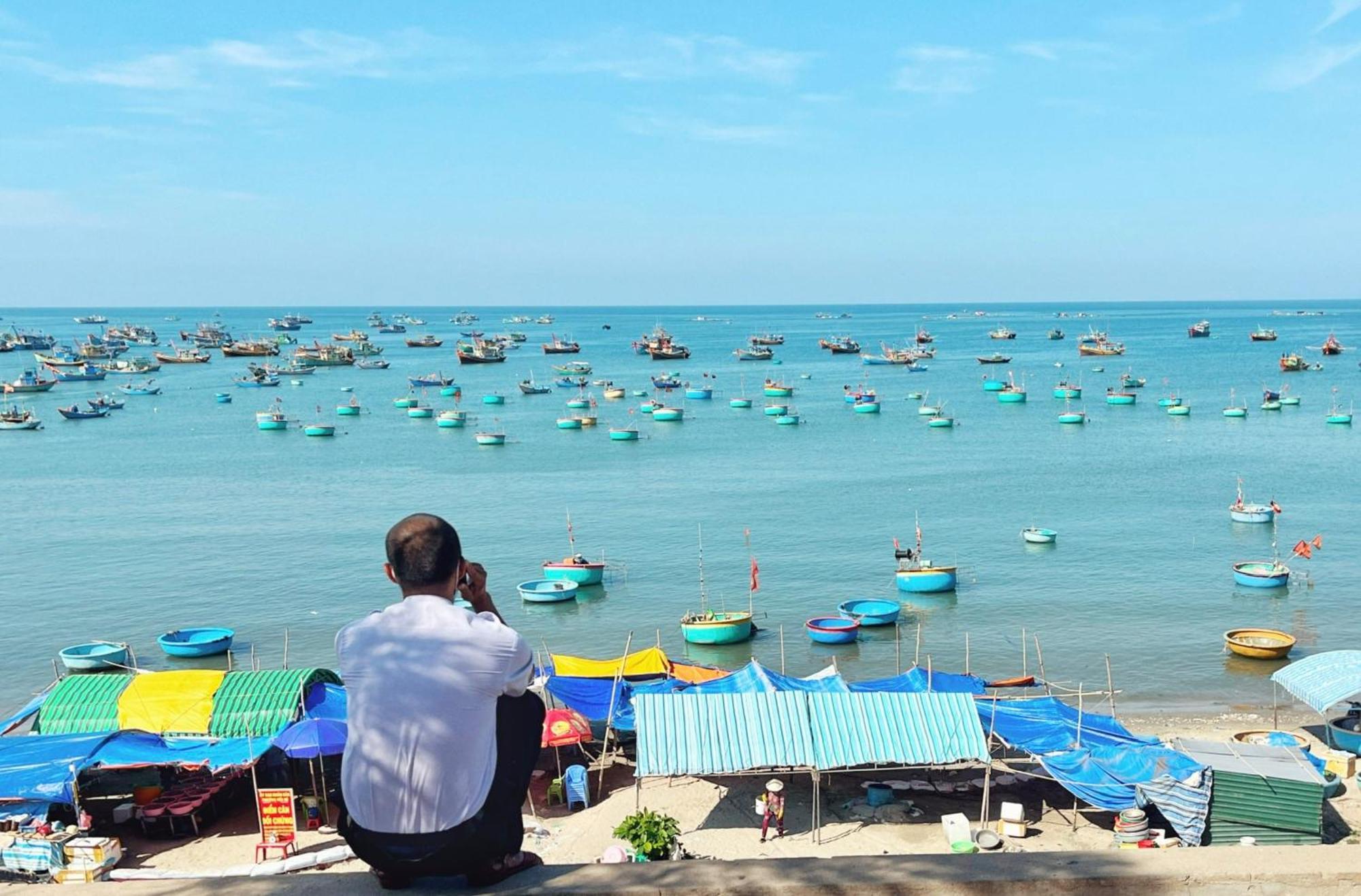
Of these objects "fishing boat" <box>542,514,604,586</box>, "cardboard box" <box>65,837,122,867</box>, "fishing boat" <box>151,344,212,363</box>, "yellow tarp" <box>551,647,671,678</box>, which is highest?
"fishing boat" <box>151,344,212,363</box>

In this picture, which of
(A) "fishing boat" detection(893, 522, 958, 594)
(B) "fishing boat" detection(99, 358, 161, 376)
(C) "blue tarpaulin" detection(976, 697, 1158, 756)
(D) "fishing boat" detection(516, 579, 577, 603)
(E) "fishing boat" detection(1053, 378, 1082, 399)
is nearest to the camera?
(C) "blue tarpaulin" detection(976, 697, 1158, 756)

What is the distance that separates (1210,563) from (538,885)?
35.5 metres

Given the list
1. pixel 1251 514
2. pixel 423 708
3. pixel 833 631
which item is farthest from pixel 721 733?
pixel 1251 514

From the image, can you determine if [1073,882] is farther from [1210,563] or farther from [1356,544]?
[1356,544]

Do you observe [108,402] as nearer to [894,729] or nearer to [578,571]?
[578,571]

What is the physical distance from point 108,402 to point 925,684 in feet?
278

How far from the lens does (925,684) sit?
61.3 ft

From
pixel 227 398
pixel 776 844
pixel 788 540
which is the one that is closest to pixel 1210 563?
pixel 788 540

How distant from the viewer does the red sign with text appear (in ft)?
49.3

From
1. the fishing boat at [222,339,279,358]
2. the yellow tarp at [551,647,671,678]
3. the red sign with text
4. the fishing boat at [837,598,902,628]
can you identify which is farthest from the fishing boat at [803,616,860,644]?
the fishing boat at [222,339,279,358]

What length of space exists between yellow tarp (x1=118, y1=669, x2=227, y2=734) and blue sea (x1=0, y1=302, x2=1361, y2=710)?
9052 mm

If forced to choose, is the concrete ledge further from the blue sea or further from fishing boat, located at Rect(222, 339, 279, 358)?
fishing boat, located at Rect(222, 339, 279, 358)

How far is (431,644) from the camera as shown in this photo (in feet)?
11.5

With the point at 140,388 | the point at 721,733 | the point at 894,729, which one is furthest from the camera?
the point at 140,388
